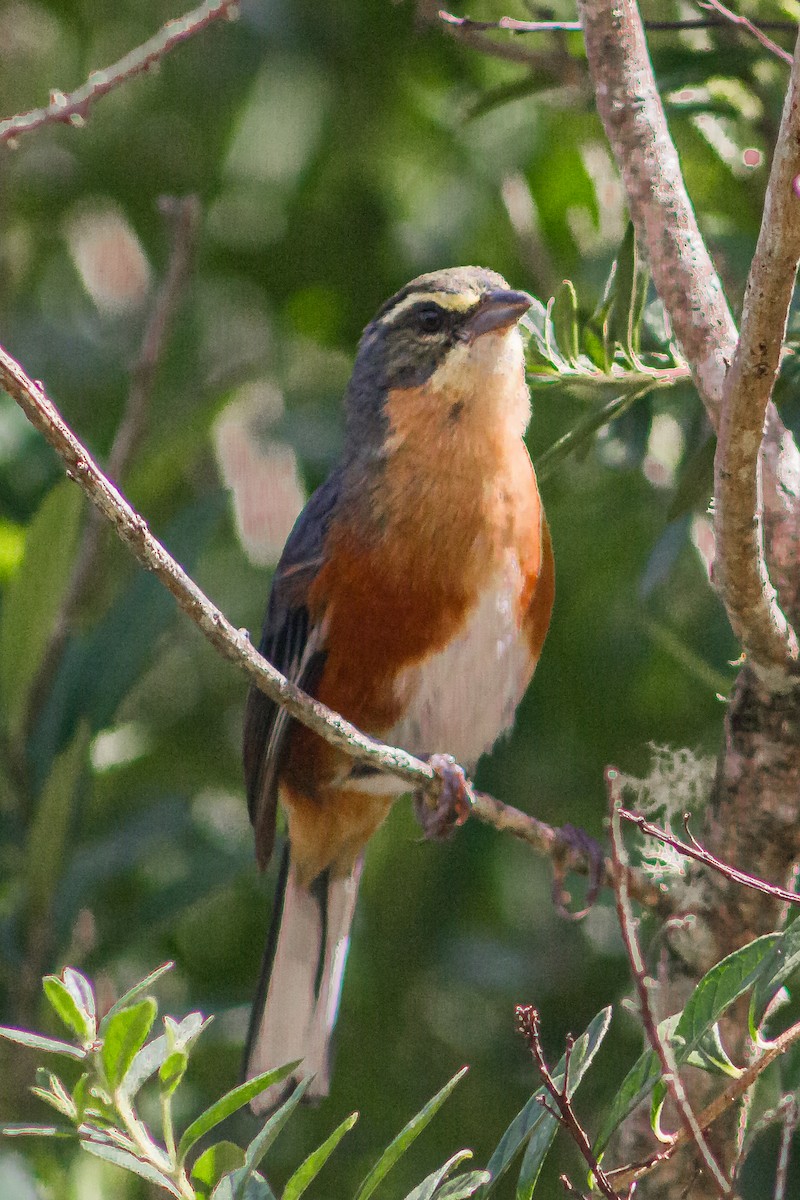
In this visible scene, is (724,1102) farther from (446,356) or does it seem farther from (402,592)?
(446,356)

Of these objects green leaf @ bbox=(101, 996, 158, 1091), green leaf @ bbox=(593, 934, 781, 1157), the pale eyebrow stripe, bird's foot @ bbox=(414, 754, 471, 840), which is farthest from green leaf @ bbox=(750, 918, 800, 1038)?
the pale eyebrow stripe

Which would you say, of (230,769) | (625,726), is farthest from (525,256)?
(230,769)

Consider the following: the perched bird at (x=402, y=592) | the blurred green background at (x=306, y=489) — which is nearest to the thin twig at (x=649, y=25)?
the blurred green background at (x=306, y=489)

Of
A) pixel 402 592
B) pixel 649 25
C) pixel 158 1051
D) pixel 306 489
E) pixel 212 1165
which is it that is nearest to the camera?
pixel 158 1051

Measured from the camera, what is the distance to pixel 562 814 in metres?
5.14

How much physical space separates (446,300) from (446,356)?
0.16 m

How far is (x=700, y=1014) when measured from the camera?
253 cm

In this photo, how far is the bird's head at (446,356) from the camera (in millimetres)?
4355

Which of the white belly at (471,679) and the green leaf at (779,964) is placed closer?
the green leaf at (779,964)

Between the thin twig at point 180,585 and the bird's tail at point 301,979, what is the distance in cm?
159

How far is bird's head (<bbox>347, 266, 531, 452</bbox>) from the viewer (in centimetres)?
436

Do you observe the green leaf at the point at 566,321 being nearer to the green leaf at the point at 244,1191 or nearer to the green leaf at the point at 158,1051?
the green leaf at the point at 158,1051

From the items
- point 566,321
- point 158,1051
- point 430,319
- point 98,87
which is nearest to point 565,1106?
point 158,1051

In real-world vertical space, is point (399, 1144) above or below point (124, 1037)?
below
